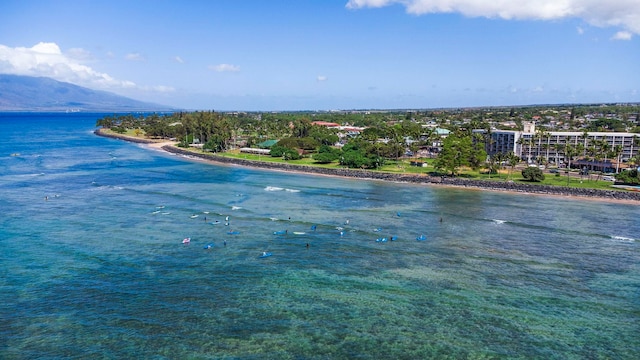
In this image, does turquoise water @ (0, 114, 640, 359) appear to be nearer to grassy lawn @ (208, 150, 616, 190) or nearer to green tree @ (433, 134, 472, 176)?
grassy lawn @ (208, 150, 616, 190)

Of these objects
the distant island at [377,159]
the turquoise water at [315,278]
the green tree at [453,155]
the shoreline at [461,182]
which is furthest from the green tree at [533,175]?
the turquoise water at [315,278]

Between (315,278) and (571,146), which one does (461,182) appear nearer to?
(571,146)

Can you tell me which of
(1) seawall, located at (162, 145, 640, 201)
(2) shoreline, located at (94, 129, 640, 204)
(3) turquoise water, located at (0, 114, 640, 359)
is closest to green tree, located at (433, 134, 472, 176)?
(1) seawall, located at (162, 145, 640, 201)

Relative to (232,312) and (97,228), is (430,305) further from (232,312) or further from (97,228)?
(97,228)

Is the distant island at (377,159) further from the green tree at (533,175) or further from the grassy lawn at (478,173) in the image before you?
the green tree at (533,175)

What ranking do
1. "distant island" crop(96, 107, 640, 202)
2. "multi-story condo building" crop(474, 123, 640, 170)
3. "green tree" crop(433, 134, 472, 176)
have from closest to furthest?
"distant island" crop(96, 107, 640, 202)
"green tree" crop(433, 134, 472, 176)
"multi-story condo building" crop(474, 123, 640, 170)

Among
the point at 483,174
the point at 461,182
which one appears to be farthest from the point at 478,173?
the point at 461,182

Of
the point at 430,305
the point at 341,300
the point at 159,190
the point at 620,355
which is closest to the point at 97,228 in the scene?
the point at 159,190
